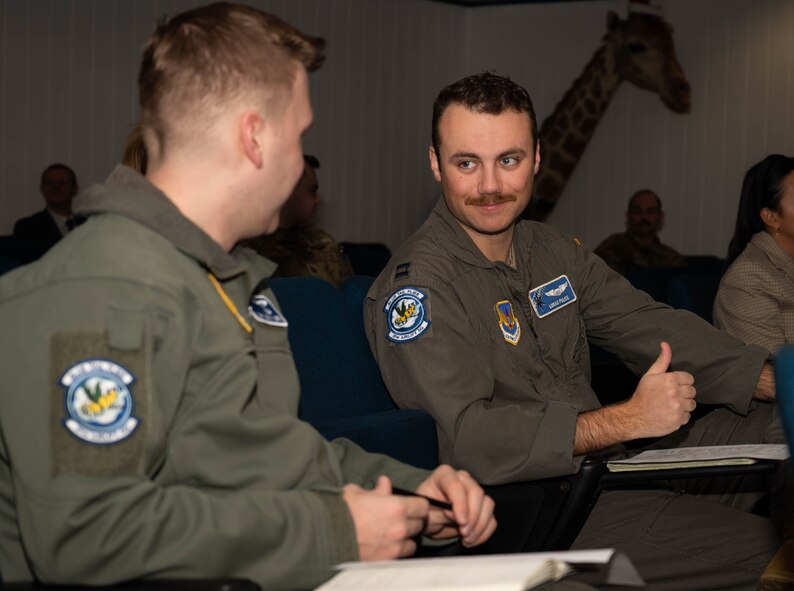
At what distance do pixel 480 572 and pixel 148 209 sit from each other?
55 cm

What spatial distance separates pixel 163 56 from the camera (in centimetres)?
130

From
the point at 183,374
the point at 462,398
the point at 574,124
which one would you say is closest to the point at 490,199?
the point at 462,398

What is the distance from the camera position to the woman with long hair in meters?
2.83

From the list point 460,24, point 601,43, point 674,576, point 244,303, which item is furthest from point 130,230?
point 460,24

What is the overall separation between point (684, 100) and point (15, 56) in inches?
196

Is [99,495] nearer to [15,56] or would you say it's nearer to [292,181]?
[292,181]

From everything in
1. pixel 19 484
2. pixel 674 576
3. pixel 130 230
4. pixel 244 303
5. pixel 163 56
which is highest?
pixel 163 56

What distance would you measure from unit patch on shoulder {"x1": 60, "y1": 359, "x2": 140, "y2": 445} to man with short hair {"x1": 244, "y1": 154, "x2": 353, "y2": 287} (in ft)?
8.29

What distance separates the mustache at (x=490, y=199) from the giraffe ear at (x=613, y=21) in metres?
7.25

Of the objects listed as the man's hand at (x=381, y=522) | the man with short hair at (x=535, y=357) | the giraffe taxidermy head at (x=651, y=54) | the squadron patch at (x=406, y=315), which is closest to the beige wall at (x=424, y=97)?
the giraffe taxidermy head at (x=651, y=54)

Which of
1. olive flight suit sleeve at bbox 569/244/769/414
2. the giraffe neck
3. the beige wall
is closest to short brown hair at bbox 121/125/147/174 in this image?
olive flight suit sleeve at bbox 569/244/769/414

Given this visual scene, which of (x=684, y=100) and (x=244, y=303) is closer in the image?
(x=244, y=303)

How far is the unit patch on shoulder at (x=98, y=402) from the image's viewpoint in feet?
3.64

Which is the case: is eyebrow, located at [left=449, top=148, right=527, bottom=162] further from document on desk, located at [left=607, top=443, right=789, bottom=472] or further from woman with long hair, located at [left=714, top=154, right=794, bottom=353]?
woman with long hair, located at [left=714, top=154, right=794, bottom=353]
